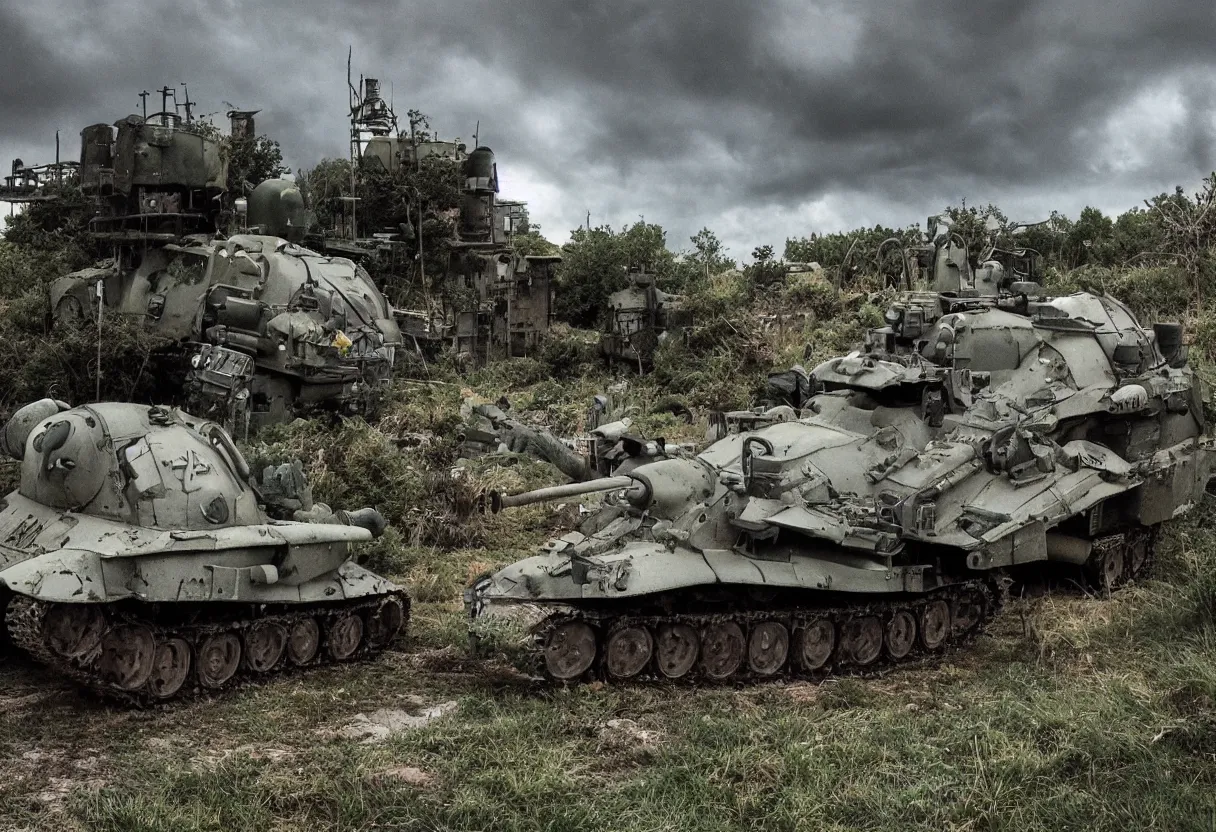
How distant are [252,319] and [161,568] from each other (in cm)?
936

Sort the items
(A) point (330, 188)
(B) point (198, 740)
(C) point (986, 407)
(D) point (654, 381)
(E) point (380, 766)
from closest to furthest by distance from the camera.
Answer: (E) point (380, 766) < (B) point (198, 740) < (C) point (986, 407) < (D) point (654, 381) < (A) point (330, 188)

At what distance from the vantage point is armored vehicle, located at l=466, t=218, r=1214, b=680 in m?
10.2

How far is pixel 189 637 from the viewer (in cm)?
1003

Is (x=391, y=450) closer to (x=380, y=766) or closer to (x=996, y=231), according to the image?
(x=380, y=766)

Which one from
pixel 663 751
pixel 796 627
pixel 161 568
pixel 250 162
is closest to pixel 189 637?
pixel 161 568

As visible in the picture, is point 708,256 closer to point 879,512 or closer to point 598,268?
point 598,268

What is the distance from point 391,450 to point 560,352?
1389 cm

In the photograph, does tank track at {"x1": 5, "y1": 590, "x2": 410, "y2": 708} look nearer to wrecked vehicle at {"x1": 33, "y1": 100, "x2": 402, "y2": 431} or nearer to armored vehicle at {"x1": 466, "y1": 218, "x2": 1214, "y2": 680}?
armored vehicle at {"x1": 466, "y1": 218, "x2": 1214, "y2": 680}

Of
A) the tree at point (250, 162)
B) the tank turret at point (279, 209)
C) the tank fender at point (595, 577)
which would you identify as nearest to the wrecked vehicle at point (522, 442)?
the tank fender at point (595, 577)

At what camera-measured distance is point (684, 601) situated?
10.4 metres

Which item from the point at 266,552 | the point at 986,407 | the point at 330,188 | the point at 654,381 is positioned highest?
the point at 330,188

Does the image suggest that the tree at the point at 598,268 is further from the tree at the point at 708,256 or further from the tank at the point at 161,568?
the tank at the point at 161,568

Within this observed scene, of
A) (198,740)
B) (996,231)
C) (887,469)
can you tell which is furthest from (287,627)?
(996,231)

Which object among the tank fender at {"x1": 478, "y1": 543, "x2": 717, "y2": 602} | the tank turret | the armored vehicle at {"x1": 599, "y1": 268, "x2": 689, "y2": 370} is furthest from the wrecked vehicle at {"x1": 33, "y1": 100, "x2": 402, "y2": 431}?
the armored vehicle at {"x1": 599, "y1": 268, "x2": 689, "y2": 370}
